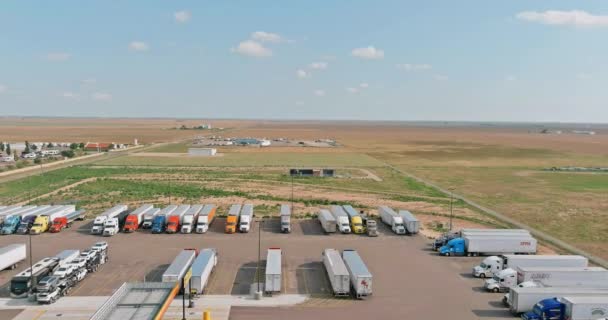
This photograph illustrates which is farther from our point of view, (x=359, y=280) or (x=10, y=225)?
(x=10, y=225)

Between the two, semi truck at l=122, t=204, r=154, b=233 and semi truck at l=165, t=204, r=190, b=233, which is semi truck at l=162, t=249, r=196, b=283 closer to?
semi truck at l=165, t=204, r=190, b=233

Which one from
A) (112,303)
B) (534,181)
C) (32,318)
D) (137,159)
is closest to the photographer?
(112,303)

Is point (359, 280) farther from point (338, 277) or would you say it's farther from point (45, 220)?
point (45, 220)

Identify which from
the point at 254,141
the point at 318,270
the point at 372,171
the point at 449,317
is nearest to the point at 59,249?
the point at 318,270

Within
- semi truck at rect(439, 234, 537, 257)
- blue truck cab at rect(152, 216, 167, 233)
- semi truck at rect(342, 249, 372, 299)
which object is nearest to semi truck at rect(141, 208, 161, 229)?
blue truck cab at rect(152, 216, 167, 233)

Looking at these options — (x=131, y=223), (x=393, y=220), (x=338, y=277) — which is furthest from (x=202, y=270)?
(x=393, y=220)

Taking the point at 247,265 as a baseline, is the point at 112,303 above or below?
above

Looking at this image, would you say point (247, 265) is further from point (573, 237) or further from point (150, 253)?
point (573, 237)
